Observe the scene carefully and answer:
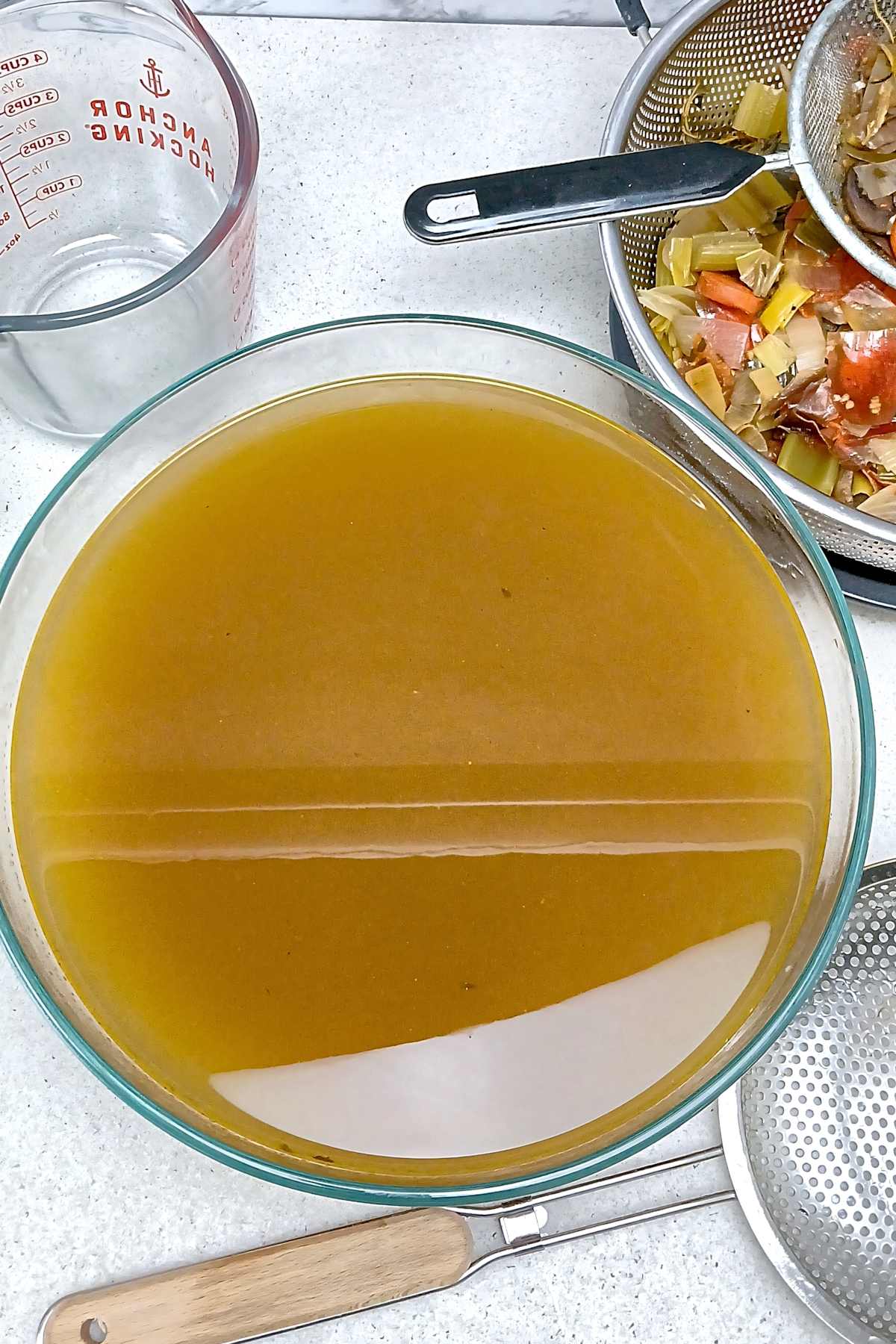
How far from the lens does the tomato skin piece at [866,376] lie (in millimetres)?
897

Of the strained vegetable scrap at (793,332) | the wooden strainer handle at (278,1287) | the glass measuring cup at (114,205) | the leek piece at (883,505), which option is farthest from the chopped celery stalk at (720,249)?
the wooden strainer handle at (278,1287)

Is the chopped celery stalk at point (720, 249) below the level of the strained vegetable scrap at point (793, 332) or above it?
above

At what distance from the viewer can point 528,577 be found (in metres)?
0.79

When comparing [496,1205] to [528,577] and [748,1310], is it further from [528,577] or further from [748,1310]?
[528,577]

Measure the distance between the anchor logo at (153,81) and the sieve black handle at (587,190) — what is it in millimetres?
236

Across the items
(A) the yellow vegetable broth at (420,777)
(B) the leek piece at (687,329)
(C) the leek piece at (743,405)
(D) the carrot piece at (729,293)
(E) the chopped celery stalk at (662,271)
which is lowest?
(A) the yellow vegetable broth at (420,777)

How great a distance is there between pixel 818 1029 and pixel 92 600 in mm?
593

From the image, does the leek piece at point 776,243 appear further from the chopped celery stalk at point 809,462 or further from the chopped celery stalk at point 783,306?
the chopped celery stalk at point 809,462

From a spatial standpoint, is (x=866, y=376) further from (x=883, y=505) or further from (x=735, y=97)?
(x=735, y=97)

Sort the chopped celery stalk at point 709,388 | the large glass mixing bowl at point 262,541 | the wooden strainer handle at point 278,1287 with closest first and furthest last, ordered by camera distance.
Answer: the large glass mixing bowl at point 262,541
the wooden strainer handle at point 278,1287
the chopped celery stalk at point 709,388

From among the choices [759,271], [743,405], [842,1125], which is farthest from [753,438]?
[842,1125]

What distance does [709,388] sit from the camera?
895 mm

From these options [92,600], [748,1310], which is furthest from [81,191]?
[748,1310]

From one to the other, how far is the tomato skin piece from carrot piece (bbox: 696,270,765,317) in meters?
0.07
